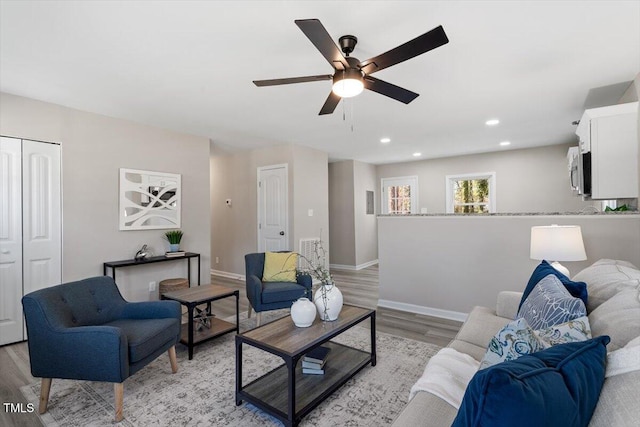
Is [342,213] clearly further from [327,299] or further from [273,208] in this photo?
[327,299]

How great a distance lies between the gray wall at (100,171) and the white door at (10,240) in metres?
0.26

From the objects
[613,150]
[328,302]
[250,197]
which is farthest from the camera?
[250,197]

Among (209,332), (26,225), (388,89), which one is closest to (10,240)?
(26,225)

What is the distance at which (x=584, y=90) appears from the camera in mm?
3168

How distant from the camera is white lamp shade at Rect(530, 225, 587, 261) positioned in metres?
2.37

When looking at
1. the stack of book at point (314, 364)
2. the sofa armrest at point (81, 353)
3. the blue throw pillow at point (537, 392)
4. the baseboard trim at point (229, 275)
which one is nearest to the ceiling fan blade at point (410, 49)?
the blue throw pillow at point (537, 392)

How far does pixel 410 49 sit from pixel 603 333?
1600 mm

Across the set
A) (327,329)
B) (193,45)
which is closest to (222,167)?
(193,45)

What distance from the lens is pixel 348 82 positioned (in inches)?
81.0

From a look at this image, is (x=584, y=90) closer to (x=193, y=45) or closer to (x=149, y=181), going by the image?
(x=193, y=45)

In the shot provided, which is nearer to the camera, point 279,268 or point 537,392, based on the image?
point 537,392

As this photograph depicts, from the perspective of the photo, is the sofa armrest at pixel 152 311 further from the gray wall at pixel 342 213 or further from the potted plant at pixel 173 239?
the gray wall at pixel 342 213

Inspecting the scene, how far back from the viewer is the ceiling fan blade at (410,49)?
5.23 ft

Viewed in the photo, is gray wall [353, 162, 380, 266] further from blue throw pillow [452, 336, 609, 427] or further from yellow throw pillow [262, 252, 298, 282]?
blue throw pillow [452, 336, 609, 427]
